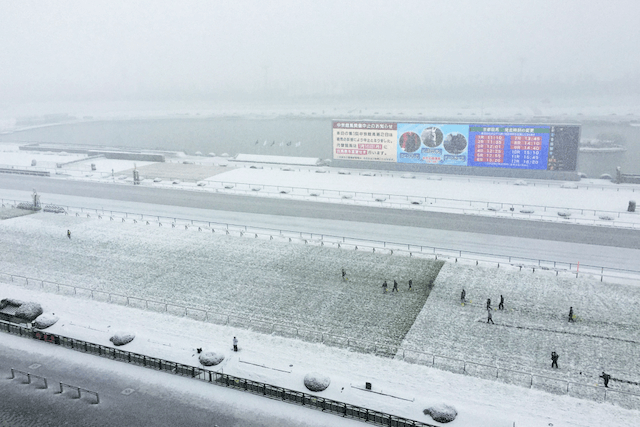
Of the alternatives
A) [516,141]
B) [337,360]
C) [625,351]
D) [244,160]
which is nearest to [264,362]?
[337,360]

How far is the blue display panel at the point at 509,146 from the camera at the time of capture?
58.7m

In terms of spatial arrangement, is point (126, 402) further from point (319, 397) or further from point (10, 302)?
point (10, 302)

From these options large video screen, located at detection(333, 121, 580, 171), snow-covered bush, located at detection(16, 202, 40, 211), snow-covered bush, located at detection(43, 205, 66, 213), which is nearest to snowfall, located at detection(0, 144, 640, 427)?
snow-covered bush, located at detection(43, 205, 66, 213)

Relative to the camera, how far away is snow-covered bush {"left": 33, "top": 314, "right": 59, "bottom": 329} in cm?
2738

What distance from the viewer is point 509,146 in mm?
60062

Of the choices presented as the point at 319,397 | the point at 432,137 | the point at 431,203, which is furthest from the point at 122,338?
the point at 432,137

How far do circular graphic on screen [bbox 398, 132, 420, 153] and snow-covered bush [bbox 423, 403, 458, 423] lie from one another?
47.7m

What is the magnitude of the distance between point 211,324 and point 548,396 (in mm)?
16914

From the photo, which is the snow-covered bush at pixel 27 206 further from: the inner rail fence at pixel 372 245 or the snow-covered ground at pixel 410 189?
the snow-covered ground at pixel 410 189

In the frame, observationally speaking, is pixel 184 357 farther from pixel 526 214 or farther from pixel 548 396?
pixel 526 214

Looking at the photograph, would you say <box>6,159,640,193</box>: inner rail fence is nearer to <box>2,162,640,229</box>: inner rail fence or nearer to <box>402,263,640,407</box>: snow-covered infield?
<box>2,162,640,229</box>: inner rail fence

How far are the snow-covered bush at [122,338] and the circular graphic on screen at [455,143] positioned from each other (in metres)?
46.8

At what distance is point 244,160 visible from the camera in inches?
3228

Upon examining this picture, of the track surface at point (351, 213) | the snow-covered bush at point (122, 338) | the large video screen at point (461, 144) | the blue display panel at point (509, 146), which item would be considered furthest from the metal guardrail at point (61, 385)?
the blue display panel at point (509, 146)
